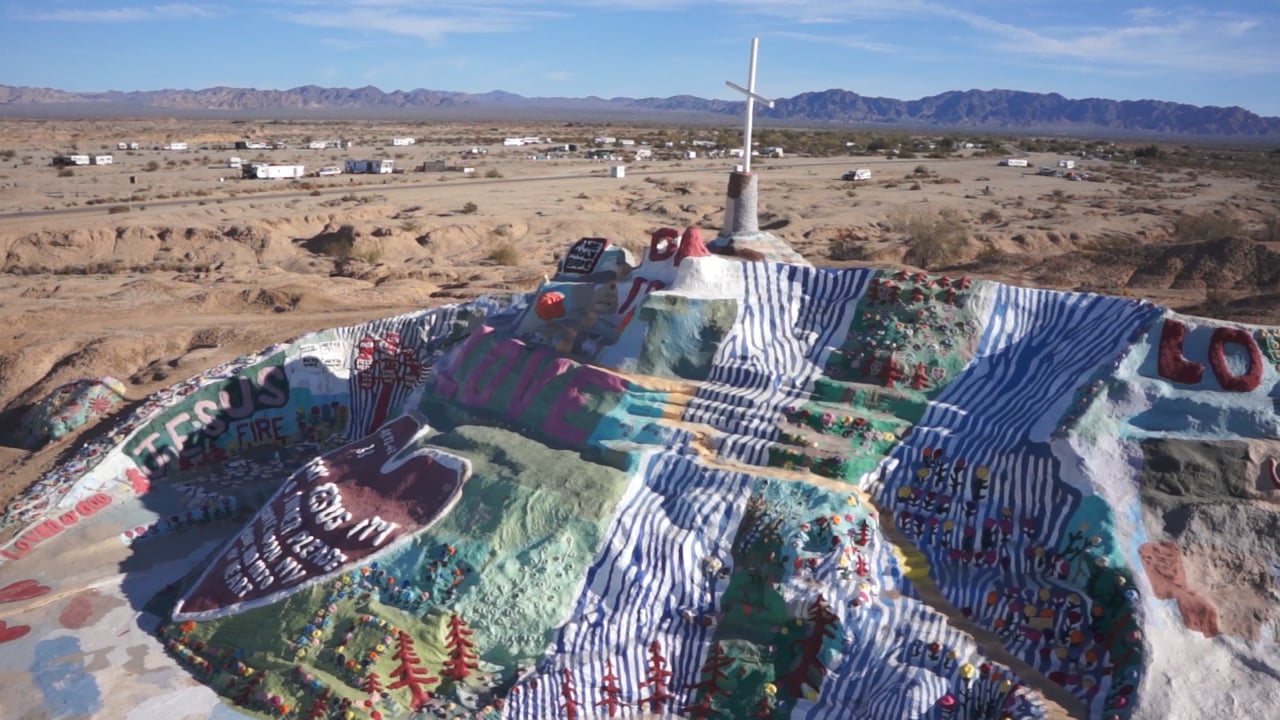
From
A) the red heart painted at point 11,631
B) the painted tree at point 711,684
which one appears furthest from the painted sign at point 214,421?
the painted tree at point 711,684

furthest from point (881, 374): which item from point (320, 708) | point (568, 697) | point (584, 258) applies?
point (320, 708)

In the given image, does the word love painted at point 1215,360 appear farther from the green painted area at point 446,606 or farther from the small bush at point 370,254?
the small bush at point 370,254

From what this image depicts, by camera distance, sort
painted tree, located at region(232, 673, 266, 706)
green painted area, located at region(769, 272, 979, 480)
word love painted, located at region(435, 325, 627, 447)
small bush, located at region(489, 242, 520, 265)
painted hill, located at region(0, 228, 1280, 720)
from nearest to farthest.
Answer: painted hill, located at region(0, 228, 1280, 720), painted tree, located at region(232, 673, 266, 706), green painted area, located at region(769, 272, 979, 480), word love painted, located at region(435, 325, 627, 447), small bush, located at region(489, 242, 520, 265)

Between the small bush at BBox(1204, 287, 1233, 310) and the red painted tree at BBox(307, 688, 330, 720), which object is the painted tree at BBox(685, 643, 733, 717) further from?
the small bush at BBox(1204, 287, 1233, 310)

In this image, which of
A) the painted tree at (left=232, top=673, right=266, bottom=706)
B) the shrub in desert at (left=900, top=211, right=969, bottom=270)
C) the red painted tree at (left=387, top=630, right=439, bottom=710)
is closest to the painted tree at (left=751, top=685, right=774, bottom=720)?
the red painted tree at (left=387, top=630, right=439, bottom=710)

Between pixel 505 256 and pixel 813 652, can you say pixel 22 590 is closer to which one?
pixel 813 652

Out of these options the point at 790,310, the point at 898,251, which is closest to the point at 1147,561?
the point at 790,310
